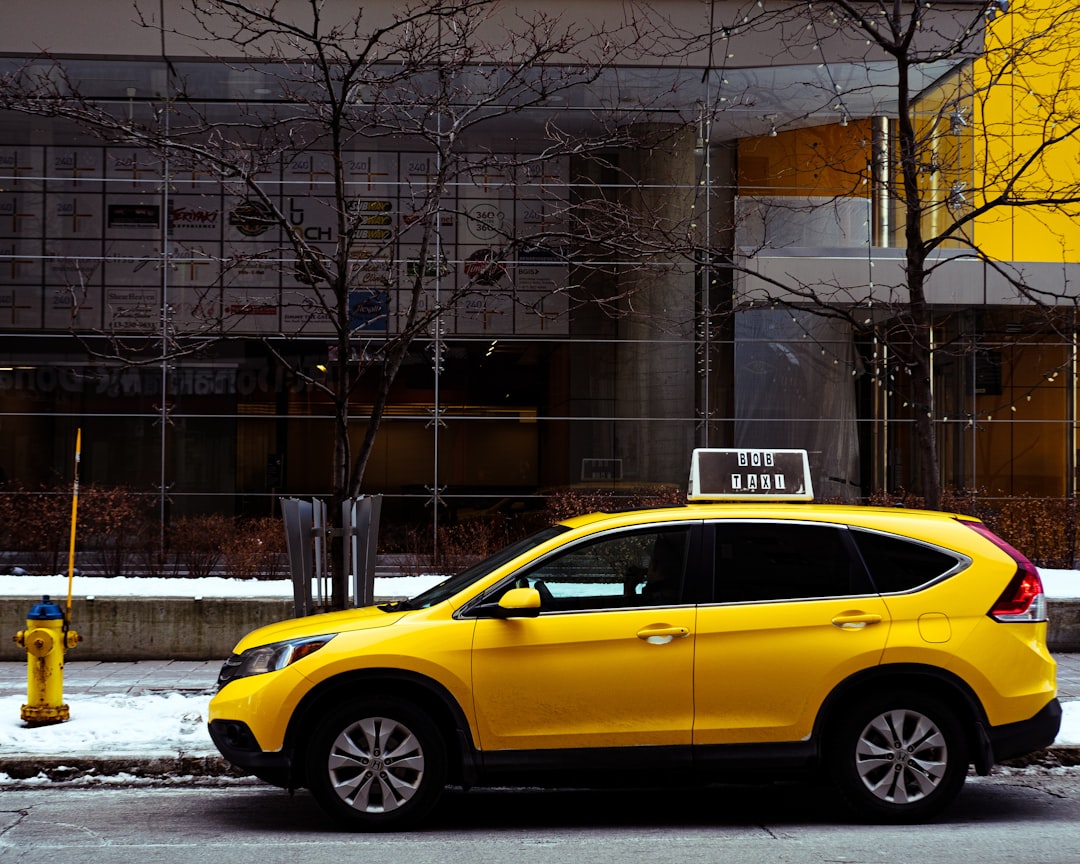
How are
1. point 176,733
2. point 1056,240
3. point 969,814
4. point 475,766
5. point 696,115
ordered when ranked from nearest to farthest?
point 475,766 < point 969,814 < point 176,733 < point 696,115 < point 1056,240

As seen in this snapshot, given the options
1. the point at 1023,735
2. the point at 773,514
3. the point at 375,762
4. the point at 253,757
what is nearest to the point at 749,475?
the point at 773,514

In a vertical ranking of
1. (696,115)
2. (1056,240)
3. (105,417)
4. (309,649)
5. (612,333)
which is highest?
(696,115)

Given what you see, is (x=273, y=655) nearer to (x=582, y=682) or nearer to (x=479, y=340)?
(x=582, y=682)

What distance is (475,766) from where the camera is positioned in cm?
598

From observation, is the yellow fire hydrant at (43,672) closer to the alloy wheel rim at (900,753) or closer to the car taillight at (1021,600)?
the alloy wheel rim at (900,753)

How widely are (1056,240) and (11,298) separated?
1891 centimetres

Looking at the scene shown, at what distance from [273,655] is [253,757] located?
515 mm

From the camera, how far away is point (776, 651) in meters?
6.03

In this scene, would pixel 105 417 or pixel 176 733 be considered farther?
pixel 105 417

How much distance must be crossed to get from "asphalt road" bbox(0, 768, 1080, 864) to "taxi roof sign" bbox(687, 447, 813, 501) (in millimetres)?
1773

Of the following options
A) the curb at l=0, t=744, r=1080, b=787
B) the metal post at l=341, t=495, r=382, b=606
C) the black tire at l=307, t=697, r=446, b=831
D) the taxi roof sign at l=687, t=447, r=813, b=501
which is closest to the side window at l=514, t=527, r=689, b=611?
the taxi roof sign at l=687, t=447, r=813, b=501

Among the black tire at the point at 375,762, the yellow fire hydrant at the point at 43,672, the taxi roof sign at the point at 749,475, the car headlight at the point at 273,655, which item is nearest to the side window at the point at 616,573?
the taxi roof sign at the point at 749,475

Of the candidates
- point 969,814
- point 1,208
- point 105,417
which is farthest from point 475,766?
point 1,208

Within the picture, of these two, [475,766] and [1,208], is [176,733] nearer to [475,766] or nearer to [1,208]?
[475,766]
